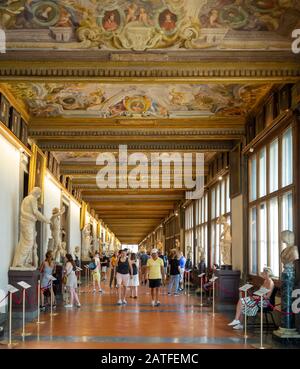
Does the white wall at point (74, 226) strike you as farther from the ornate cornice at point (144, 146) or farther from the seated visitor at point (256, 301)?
the seated visitor at point (256, 301)

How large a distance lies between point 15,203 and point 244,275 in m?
5.76

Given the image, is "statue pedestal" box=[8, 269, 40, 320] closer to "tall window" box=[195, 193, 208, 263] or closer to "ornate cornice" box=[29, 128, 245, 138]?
"ornate cornice" box=[29, 128, 245, 138]

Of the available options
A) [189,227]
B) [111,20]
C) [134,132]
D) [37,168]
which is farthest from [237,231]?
[189,227]

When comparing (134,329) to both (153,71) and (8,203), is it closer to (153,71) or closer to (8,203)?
(8,203)

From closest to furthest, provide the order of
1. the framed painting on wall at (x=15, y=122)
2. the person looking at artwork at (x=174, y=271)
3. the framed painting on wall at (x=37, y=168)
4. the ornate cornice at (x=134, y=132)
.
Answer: the framed painting on wall at (x=15, y=122) < the ornate cornice at (x=134, y=132) < the framed painting on wall at (x=37, y=168) < the person looking at artwork at (x=174, y=271)

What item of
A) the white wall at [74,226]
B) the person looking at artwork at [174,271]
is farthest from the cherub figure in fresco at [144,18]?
the white wall at [74,226]

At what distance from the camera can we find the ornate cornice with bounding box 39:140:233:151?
1675 cm

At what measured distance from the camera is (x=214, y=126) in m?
15.0

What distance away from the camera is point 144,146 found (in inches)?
657

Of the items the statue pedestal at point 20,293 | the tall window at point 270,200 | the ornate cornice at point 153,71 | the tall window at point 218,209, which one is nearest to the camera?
the ornate cornice at point 153,71

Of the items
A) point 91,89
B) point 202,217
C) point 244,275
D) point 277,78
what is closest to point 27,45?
point 91,89

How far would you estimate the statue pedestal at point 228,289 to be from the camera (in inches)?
609

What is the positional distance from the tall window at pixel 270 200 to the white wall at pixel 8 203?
555 centimetres

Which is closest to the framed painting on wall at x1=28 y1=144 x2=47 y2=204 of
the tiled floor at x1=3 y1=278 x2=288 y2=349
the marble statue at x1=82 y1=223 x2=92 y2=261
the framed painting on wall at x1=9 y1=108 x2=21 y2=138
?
the framed painting on wall at x1=9 y1=108 x2=21 y2=138
